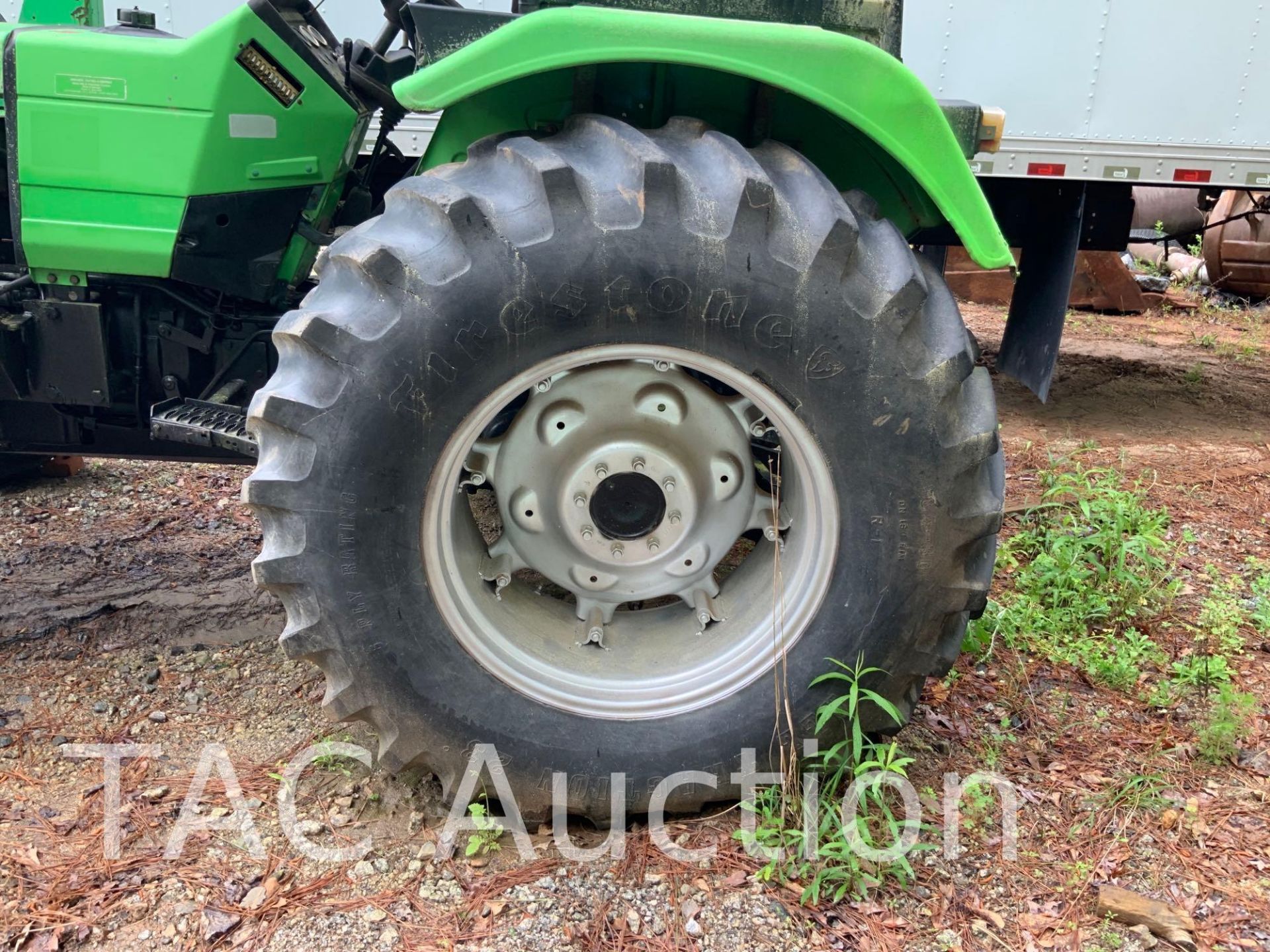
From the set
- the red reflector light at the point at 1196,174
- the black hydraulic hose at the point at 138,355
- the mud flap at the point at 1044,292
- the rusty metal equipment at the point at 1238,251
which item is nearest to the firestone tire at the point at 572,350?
the black hydraulic hose at the point at 138,355

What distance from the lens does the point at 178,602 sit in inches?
134

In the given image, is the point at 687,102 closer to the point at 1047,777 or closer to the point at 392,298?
the point at 392,298

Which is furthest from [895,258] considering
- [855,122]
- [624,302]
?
[624,302]

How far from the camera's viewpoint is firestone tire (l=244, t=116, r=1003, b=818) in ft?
6.47

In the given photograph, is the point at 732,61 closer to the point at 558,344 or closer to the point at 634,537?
the point at 558,344

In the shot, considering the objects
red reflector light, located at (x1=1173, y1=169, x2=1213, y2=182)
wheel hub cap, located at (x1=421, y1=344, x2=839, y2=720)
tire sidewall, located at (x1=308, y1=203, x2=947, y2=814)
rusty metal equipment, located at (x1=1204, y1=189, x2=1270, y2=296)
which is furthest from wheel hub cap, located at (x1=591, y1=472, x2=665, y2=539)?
rusty metal equipment, located at (x1=1204, y1=189, x2=1270, y2=296)

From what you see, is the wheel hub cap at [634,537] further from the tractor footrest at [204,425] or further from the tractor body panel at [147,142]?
the tractor body panel at [147,142]

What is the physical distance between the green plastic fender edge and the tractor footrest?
38.9 inches

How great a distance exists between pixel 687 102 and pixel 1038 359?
3807 mm

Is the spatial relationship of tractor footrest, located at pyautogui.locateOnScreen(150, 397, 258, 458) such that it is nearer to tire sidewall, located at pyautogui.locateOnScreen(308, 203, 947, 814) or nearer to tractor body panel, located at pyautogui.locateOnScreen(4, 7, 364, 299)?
tractor body panel, located at pyautogui.locateOnScreen(4, 7, 364, 299)

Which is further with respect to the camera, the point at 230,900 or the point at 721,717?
the point at 721,717

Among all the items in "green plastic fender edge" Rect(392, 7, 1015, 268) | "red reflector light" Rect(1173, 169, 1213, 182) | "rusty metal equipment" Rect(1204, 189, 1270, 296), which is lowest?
"rusty metal equipment" Rect(1204, 189, 1270, 296)

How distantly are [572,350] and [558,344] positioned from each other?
34mm

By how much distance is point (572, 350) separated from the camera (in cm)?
205
